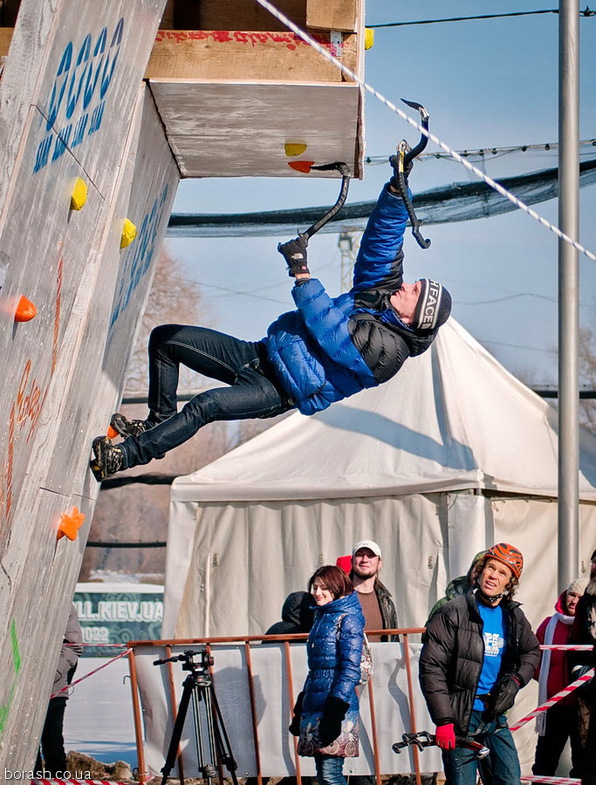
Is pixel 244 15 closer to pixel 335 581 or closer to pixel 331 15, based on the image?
pixel 331 15

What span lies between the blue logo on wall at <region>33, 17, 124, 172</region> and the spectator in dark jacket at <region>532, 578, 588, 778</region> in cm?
471

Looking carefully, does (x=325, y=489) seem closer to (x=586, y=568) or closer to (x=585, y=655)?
(x=586, y=568)

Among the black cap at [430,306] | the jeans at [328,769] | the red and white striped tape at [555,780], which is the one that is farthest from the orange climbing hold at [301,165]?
the red and white striped tape at [555,780]

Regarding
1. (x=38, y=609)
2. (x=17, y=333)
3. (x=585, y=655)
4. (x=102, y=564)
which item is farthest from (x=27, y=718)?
(x=102, y=564)

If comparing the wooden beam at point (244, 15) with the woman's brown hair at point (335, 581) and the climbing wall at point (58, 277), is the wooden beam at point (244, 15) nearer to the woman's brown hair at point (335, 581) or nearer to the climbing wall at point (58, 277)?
the climbing wall at point (58, 277)

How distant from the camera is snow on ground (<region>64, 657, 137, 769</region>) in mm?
10211

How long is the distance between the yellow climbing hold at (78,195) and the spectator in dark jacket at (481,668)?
10.5ft

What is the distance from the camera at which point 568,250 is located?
8.78 m

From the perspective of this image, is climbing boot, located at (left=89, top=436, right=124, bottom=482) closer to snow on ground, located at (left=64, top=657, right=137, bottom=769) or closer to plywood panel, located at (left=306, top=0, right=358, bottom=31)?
plywood panel, located at (left=306, top=0, right=358, bottom=31)

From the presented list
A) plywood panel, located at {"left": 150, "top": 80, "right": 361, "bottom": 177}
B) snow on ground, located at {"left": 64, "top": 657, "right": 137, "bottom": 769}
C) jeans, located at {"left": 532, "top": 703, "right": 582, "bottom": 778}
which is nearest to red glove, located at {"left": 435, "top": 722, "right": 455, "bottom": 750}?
jeans, located at {"left": 532, "top": 703, "right": 582, "bottom": 778}

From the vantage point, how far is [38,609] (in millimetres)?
4238

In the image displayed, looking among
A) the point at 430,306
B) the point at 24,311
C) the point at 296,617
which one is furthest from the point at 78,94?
the point at 296,617

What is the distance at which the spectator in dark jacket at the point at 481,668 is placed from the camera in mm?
5926

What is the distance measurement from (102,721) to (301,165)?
9.25 metres
